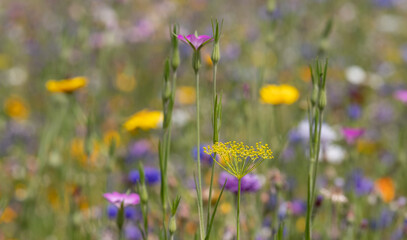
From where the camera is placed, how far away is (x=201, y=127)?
9.07ft

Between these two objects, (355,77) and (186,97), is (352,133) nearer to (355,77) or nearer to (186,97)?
(355,77)

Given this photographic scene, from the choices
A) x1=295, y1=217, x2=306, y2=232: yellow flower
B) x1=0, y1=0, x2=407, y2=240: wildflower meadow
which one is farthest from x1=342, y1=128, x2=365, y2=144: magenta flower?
x1=295, y1=217, x2=306, y2=232: yellow flower

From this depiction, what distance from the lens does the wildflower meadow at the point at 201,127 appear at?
1056 millimetres

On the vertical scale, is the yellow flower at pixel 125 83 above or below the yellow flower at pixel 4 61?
below

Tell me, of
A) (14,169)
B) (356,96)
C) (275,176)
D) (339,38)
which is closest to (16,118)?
(14,169)

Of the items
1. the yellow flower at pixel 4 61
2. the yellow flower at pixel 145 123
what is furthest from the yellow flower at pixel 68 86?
the yellow flower at pixel 4 61

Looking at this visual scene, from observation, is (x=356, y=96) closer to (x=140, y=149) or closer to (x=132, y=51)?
(x=140, y=149)

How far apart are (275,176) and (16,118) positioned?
2183 millimetres

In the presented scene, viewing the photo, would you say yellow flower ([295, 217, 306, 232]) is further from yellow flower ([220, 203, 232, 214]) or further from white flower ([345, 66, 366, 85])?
white flower ([345, 66, 366, 85])

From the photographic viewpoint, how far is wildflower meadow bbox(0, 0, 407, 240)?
3.47ft

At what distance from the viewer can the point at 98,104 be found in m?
3.40

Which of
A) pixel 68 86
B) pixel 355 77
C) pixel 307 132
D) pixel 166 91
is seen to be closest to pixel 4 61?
pixel 355 77

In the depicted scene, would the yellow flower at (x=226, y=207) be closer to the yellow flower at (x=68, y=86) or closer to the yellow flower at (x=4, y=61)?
the yellow flower at (x=68, y=86)

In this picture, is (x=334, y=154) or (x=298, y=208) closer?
(x=298, y=208)
